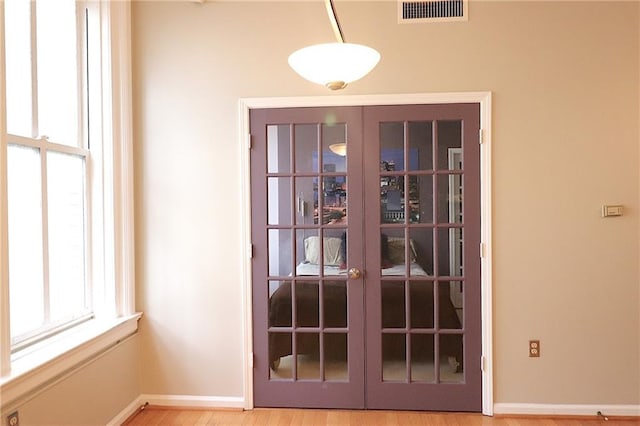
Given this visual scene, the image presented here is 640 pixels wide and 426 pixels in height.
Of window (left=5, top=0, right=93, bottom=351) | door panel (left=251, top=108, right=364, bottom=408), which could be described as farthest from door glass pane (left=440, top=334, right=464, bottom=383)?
window (left=5, top=0, right=93, bottom=351)

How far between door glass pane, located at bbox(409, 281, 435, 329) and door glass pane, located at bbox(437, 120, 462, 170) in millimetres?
823

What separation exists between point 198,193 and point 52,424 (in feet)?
5.20

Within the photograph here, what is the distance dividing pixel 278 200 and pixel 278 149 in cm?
36

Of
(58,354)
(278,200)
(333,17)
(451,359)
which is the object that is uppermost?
(333,17)

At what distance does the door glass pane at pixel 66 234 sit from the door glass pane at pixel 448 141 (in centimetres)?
238

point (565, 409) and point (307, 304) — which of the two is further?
point (307, 304)

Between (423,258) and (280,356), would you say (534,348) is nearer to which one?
(423,258)

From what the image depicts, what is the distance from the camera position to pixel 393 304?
3.00m

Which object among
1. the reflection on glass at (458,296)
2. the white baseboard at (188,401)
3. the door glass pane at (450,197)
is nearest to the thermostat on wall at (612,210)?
the door glass pane at (450,197)

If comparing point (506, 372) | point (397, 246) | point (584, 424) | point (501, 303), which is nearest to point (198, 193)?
point (397, 246)

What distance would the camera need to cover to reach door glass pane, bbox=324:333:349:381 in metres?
3.03

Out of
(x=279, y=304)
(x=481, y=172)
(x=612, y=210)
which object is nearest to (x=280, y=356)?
(x=279, y=304)

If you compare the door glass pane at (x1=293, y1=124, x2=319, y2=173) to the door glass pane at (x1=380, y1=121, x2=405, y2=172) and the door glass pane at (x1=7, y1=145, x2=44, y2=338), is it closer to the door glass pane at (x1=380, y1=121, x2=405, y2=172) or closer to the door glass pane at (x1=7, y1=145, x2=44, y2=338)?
the door glass pane at (x1=380, y1=121, x2=405, y2=172)

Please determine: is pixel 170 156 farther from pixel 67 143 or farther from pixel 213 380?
pixel 213 380
